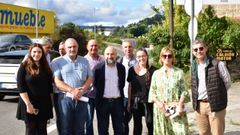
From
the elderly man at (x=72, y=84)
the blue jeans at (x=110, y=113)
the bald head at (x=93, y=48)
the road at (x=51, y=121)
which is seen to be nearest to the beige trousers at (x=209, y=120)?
the blue jeans at (x=110, y=113)

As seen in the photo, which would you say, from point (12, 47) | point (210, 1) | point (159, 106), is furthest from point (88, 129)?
point (12, 47)

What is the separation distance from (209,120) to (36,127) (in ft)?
8.16

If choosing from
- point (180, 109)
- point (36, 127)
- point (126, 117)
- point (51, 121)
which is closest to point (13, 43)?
point (51, 121)

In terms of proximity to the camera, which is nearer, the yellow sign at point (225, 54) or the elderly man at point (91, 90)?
the elderly man at point (91, 90)

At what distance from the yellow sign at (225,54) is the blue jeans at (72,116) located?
10342 mm

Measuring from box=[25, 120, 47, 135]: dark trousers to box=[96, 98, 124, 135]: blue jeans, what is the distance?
43.3 inches

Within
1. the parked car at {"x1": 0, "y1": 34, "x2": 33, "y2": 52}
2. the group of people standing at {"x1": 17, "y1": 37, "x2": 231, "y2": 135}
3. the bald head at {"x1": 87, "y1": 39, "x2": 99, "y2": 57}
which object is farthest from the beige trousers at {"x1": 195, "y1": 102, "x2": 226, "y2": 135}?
the parked car at {"x1": 0, "y1": 34, "x2": 33, "y2": 52}

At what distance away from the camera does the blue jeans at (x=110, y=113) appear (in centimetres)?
729

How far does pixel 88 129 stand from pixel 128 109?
0.75 meters

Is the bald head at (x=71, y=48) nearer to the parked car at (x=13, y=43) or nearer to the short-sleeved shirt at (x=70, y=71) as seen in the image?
the short-sleeved shirt at (x=70, y=71)

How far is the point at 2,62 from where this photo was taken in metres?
13.2

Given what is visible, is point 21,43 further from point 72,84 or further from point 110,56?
point 72,84

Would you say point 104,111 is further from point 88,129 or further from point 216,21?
point 216,21

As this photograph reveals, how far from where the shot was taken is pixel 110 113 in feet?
24.3
